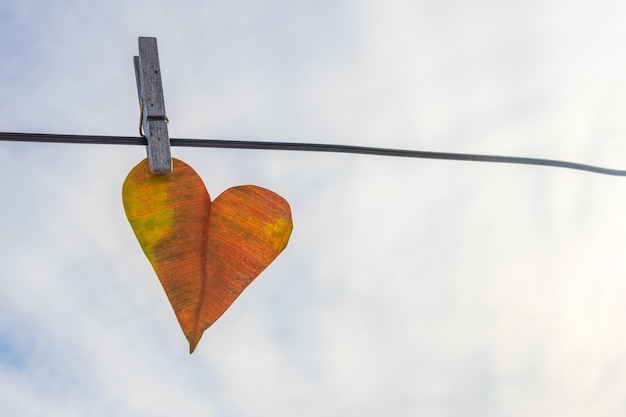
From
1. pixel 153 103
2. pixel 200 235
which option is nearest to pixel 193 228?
pixel 200 235

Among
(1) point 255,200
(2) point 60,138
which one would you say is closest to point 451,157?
(1) point 255,200

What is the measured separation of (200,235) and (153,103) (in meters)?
0.64

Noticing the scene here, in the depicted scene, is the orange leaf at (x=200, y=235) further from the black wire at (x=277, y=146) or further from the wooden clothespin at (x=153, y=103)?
the black wire at (x=277, y=146)

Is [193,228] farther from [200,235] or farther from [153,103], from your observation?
[153,103]

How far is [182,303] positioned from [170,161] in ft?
2.06

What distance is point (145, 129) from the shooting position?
2.56 metres

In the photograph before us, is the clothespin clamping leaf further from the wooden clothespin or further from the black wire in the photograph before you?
the black wire

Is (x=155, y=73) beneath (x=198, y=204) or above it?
above

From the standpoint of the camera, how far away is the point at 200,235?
110 inches

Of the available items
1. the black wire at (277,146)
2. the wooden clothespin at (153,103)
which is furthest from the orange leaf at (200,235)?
the black wire at (277,146)

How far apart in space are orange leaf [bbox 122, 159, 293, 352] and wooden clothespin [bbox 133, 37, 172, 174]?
153 mm

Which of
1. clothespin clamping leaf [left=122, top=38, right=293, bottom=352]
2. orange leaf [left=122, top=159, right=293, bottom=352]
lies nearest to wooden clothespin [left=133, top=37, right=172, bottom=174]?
clothespin clamping leaf [left=122, top=38, right=293, bottom=352]

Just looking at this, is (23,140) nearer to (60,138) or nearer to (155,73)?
(60,138)

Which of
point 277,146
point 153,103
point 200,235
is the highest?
point 153,103
